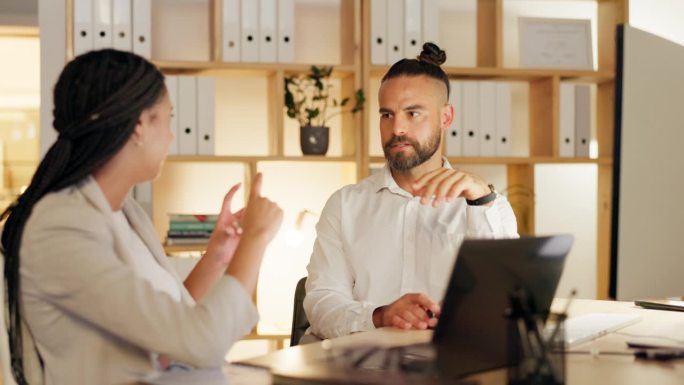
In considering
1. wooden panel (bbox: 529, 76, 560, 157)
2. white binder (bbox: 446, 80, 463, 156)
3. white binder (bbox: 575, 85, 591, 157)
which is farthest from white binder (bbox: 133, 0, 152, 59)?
white binder (bbox: 575, 85, 591, 157)

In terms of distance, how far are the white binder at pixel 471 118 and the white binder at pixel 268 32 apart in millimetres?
857

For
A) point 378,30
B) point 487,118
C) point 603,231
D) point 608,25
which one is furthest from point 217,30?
point 603,231

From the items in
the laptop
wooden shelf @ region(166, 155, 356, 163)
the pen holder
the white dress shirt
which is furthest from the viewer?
wooden shelf @ region(166, 155, 356, 163)

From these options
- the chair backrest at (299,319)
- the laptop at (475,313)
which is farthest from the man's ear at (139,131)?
the chair backrest at (299,319)

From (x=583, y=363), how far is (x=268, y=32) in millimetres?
2682

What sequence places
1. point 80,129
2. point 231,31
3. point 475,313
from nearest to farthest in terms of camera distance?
point 475,313 < point 80,129 < point 231,31

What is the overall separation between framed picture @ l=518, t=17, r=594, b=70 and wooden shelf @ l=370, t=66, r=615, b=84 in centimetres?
5

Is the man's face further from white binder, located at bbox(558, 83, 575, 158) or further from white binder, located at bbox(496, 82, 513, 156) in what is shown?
white binder, located at bbox(558, 83, 575, 158)

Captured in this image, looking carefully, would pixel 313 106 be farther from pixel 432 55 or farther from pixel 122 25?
pixel 432 55

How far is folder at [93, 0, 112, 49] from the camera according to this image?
3.83 m

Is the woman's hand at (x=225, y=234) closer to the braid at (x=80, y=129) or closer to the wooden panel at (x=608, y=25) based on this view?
the braid at (x=80, y=129)

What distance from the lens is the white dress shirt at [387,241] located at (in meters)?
2.49

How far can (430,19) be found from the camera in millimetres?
4109

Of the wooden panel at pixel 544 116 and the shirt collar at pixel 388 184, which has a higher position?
the wooden panel at pixel 544 116
